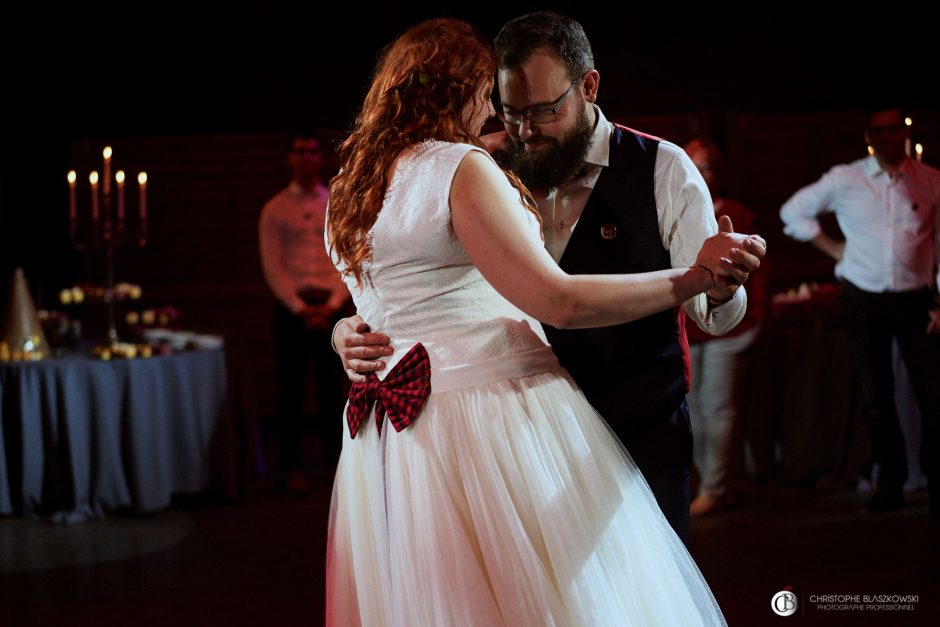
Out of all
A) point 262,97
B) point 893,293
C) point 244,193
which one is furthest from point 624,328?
point 262,97

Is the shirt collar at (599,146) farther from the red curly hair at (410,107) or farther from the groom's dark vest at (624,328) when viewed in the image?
the red curly hair at (410,107)

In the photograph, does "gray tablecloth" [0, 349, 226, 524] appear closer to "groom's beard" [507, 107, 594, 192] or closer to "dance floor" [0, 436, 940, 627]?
"dance floor" [0, 436, 940, 627]

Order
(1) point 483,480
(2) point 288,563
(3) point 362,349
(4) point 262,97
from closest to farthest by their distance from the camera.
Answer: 1. (1) point 483,480
2. (3) point 362,349
3. (2) point 288,563
4. (4) point 262,97

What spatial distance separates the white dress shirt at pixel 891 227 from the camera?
4.55 meters

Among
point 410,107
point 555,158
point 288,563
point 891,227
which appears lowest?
point 288,563

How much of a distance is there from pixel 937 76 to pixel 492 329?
6.42 meters

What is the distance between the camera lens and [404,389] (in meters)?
1.70

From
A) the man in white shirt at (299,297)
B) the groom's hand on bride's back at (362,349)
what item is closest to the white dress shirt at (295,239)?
the man in white shirt at (299,297)

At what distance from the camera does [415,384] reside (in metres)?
1.69

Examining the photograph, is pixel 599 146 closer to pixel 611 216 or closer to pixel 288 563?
pixel 611 216

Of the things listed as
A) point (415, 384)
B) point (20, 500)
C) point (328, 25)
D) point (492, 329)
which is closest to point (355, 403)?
point (415, 384)

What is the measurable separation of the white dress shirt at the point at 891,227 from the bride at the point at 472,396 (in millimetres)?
3183

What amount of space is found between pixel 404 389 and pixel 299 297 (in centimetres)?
357

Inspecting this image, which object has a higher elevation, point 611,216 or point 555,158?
A: point 555,158
